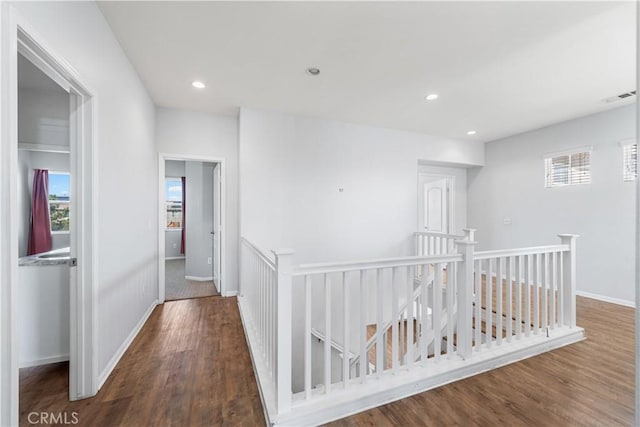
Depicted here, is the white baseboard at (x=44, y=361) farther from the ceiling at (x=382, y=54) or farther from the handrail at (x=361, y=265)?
the ceiling at (x=382, y=54)

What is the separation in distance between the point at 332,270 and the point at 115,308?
6.08 feet

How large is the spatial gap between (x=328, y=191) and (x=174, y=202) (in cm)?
491

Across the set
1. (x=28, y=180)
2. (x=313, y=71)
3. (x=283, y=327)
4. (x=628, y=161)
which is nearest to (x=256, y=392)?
(x=283, y=327)

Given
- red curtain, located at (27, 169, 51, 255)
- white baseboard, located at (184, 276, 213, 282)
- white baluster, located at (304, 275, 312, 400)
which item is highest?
red curtain, located at (27, 169, 51, 255)

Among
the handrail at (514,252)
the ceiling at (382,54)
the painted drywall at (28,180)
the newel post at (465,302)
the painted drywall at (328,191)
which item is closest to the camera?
the ceiling at (382,54)

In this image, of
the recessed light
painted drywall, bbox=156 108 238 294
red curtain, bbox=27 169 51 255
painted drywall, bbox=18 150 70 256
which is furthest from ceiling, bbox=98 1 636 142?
red curtain, bbox=27 169 51 255

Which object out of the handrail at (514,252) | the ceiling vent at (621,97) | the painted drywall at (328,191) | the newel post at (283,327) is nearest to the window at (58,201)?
the painted drywall at (328,191)

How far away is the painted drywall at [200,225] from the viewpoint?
487 cm

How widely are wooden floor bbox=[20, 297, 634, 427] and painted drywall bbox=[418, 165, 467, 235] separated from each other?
3.27m

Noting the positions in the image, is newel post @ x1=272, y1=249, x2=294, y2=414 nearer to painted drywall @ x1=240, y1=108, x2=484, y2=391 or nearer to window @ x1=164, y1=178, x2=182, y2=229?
painted drywall @ x1=240, y1=108, x2=484, y2=391

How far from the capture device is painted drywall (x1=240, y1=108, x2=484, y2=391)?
3654mm

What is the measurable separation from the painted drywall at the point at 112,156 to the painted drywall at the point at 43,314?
387 mm

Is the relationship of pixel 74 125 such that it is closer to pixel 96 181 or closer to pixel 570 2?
pixel 96 181

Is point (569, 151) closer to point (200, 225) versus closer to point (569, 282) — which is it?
point (569, 282)
